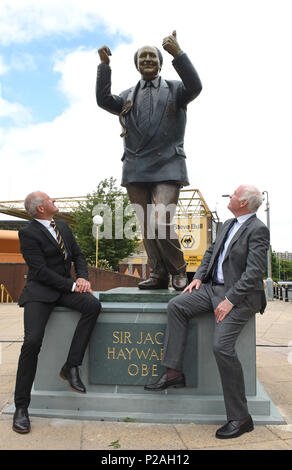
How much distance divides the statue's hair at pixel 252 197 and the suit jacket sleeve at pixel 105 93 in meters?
1.72

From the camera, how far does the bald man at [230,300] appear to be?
9.83 ft

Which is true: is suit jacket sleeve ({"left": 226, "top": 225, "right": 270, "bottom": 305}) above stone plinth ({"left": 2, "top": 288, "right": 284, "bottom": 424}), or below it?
above

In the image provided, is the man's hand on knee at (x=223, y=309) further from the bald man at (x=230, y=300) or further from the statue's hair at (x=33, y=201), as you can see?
the statue's hair at (x=33, y=201)

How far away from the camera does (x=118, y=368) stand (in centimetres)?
348

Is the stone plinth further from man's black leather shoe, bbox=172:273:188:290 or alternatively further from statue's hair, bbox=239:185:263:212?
statue's hair, bbox=239:185:263:212

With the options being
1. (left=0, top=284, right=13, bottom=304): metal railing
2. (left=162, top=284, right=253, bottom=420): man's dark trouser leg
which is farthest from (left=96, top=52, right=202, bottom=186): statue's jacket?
(left=0, top=284, right=13, bottom=304): metal railing

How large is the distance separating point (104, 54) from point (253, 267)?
251cm

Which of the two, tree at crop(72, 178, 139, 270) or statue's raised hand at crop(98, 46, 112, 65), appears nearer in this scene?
statue's raised hand at crop(98, 46, 112, 65)

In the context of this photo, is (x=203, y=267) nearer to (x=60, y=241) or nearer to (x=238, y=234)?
(x=238, y=234)

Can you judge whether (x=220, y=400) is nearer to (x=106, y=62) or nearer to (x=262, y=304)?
(x=262, y=304)

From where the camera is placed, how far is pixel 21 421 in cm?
304

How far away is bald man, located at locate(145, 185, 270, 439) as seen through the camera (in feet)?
9.83

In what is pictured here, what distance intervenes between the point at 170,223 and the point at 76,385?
175cm

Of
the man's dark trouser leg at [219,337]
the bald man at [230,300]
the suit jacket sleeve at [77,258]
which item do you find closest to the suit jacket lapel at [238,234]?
the bald man at [230,300]
